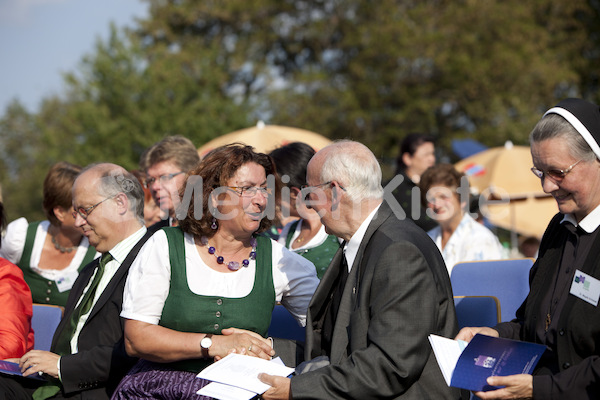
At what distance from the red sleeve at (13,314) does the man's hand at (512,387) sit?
2.59 meters

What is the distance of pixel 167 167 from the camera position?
517 centimetres

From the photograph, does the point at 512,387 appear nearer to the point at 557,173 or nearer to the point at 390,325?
the point at 390,325

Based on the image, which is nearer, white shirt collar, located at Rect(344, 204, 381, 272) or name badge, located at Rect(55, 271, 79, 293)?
white shirt collar, located at Rect(344, 204, 381, 272)

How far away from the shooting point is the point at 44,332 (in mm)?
4504

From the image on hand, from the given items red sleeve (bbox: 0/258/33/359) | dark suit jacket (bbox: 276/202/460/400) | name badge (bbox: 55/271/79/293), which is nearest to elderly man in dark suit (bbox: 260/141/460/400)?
dark suit jacket (bbox: 276/202/460/400)

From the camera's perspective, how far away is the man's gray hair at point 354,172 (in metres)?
3.11

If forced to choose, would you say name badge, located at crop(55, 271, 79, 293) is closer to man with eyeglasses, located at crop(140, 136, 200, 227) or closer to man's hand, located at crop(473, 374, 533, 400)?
man with eyeglasses, located at crop(140, 136, 200, 227)

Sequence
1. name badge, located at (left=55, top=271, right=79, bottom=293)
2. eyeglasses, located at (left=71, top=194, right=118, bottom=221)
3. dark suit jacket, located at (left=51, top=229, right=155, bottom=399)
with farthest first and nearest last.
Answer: name badge, located at (left=55, top=271, right=79, bottom=293)
eyeglasses, located at (left=71, top=194, right=118, bottom=221)
dark suit jacket, located at (left=51, top=229, right=155, bottom=399)

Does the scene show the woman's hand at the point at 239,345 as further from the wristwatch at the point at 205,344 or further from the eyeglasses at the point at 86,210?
the eyeglasses at the point at 86,210

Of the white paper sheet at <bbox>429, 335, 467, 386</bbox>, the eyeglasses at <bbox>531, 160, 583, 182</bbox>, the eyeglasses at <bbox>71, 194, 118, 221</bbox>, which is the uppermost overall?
the eyeglasses at <bbox>531, 160, 583, 182</bbox>

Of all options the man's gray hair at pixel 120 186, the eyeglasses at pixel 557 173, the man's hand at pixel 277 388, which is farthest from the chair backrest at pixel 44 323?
the eyeglasses at pixel 557 173

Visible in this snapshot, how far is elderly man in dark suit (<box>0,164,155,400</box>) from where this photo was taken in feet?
12.2

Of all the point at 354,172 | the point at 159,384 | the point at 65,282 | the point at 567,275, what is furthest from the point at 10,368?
the point at 567,275

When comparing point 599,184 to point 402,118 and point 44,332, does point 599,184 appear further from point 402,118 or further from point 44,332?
point 402,118
